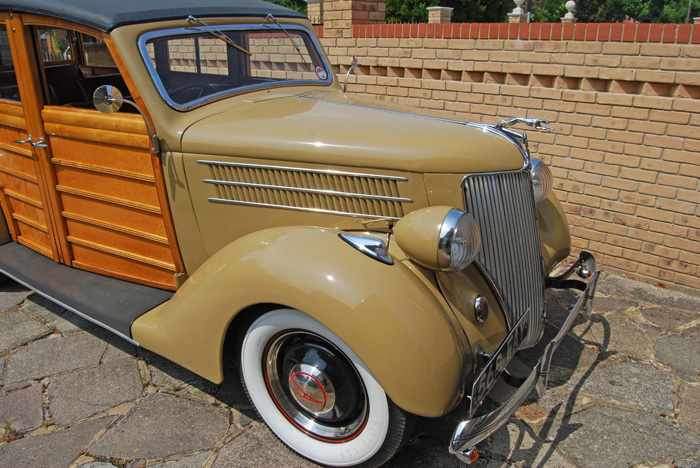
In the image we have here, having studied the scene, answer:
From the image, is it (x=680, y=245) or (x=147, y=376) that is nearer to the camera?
(x=147, y=376)

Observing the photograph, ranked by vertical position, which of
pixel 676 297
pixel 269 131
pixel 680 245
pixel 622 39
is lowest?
pixel 676 297

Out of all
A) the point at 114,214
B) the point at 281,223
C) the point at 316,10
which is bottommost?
the point at 114,214

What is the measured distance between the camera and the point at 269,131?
234 cm

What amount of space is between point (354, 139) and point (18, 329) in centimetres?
236

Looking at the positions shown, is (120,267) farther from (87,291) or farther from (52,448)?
(52,448)

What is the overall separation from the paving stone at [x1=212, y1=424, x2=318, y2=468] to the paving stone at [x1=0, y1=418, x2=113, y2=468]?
0.59 meters

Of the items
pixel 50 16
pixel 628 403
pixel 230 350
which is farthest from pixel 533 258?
pixel 50 16

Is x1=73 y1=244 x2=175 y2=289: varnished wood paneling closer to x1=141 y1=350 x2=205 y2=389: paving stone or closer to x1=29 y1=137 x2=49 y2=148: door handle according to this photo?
x1=141 y1=350 x2=205 y2=389: paving stone

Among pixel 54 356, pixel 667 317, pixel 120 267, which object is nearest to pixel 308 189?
pixel 120 267

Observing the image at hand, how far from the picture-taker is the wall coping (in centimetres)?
344

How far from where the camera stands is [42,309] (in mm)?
3396

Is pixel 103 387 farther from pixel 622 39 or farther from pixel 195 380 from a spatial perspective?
pixel 622 39

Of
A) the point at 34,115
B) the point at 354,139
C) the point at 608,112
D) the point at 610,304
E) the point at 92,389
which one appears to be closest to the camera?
the point at 354,139

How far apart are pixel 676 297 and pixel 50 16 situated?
13.1 feet
